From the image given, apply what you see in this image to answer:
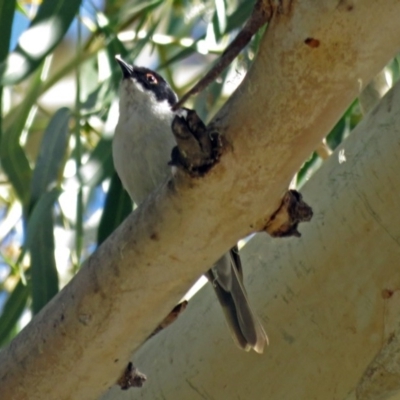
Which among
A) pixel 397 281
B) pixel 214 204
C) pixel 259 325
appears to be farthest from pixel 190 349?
pixel 214 204

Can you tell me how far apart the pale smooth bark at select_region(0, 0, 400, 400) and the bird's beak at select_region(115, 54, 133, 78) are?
1213mm

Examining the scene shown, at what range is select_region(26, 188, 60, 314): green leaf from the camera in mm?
1915

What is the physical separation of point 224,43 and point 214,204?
161 cm

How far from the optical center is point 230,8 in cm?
282

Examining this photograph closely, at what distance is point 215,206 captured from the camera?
1.11 m

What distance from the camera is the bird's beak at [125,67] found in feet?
7.77

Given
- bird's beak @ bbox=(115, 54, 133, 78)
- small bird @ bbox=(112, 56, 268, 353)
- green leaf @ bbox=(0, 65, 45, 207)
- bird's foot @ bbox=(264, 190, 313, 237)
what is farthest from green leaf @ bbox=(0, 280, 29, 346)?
bird's foot @ bbox=(264, 190, 313, 237)

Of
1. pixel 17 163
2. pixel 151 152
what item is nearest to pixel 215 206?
pixel 151 152

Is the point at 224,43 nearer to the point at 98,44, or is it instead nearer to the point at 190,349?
the point at 98,44

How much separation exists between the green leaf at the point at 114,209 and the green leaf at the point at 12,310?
0.89ft

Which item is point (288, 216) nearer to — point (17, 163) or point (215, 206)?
point (215, 206)

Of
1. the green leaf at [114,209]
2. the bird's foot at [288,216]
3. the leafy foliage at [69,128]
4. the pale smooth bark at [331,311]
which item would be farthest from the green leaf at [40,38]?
the bird's foot at [288,216]

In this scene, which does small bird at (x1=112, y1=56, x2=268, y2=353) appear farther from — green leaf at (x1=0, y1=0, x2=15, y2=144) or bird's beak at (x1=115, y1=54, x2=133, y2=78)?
green leaf at (x1=0, y1=0, x2=15, y2=144)

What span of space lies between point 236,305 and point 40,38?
30.4 inches
